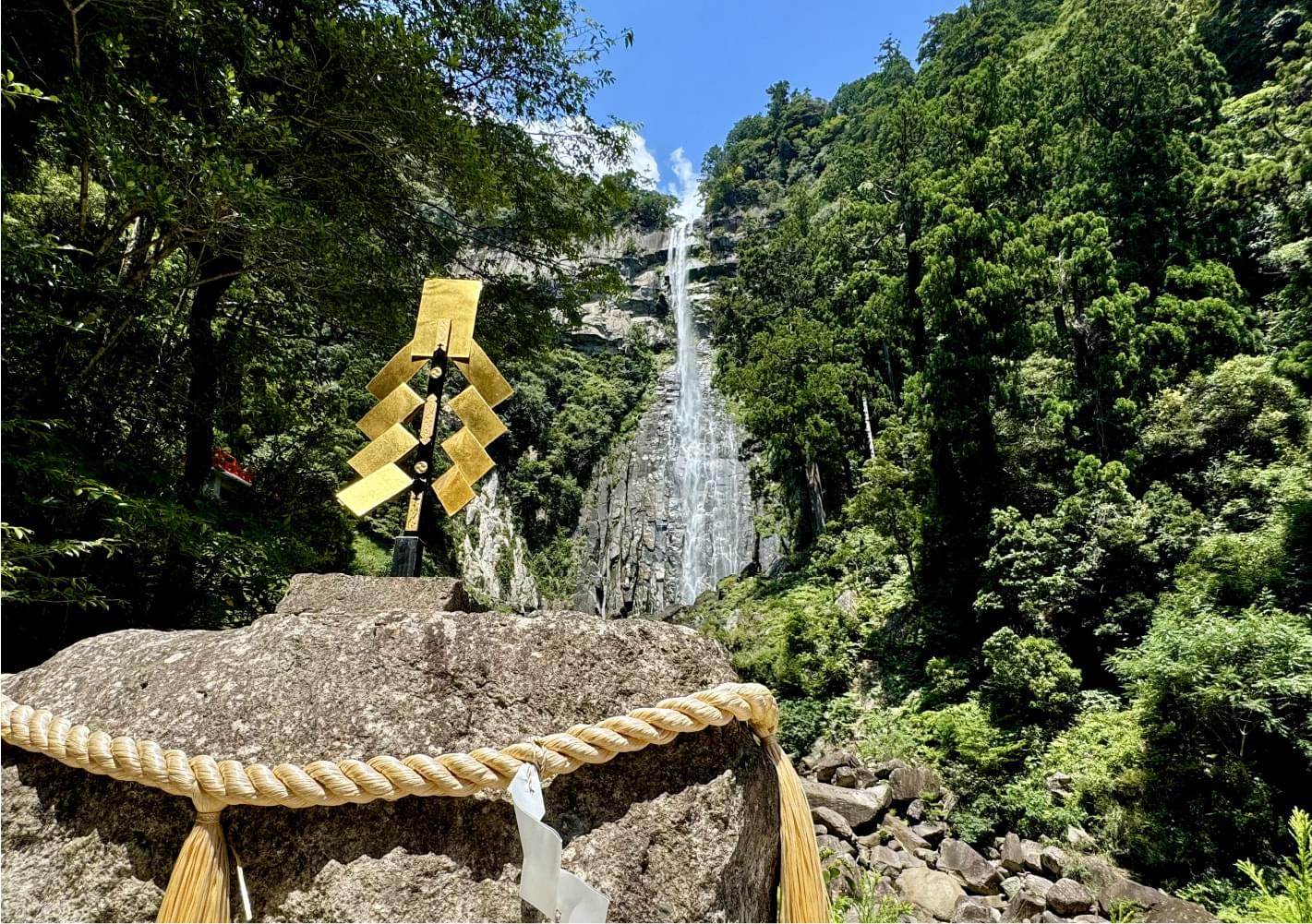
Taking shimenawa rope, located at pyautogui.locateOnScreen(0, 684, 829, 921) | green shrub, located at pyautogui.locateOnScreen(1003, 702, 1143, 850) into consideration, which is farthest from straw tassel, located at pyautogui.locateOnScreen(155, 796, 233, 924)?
green shrub, located at pyautogui.locateOnScreen(1003, 702, 1143, 850)

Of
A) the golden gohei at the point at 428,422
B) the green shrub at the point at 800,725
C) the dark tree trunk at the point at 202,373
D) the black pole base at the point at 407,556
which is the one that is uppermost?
the dark tree trunk at the point at 202,373

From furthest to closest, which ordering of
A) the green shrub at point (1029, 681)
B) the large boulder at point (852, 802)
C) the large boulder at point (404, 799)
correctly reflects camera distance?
the green shrub at point (1029, 681)
the large boulder at point (852, 802)
the large boulder at point (404, 799)

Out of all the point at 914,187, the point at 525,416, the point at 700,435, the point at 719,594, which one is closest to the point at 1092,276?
the point at 914,187

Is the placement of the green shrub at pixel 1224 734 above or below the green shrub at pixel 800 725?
above

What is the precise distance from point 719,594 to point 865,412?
7290mm

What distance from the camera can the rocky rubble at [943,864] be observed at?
457 centimetres

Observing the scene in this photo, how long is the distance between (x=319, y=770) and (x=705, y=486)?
972 inches

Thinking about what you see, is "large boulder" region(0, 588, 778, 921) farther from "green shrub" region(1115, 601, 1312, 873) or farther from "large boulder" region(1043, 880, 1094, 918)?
"green shrub" region(1115, 601, 1312, 873)

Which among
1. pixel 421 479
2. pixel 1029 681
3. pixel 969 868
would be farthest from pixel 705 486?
pixel 421 479

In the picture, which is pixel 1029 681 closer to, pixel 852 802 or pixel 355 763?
pixel 852 802

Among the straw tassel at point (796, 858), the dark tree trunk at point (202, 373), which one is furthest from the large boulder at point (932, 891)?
the dark tree trunk at point (202, 373)

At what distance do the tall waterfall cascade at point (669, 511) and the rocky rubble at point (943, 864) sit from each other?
48.4 ft

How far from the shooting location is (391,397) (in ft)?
7.06

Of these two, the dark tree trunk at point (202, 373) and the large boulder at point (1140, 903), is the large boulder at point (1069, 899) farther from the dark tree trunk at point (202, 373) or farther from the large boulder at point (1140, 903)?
the dark tree trunk at point (202, 373)
